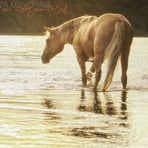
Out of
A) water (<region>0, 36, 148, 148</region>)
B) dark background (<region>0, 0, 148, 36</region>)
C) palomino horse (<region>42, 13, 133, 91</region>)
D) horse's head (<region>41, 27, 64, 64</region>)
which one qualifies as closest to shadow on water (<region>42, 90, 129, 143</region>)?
water (<region>0, 36, 148, 148</region>)

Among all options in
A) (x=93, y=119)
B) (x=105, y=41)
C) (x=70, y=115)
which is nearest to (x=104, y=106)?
(x=70, y=115)

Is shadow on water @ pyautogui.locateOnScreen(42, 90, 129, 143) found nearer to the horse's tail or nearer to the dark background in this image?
the horse's tail

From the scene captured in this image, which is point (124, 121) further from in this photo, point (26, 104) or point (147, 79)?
point (147, 79)

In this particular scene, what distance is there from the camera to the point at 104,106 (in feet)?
38.1

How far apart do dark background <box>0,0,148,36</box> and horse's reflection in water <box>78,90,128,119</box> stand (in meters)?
84.7

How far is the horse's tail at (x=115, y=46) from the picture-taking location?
14.2 m

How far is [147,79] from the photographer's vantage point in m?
18.4

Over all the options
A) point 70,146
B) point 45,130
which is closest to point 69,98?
point 45,130

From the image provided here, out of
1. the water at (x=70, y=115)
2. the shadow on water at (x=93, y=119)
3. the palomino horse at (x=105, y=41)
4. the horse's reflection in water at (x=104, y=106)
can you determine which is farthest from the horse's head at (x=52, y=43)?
the shadow on water at (x=93, y=119)

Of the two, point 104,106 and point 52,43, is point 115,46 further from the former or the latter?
point 52,43

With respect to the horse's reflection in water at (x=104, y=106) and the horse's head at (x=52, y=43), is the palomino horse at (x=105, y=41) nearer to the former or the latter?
the horse's reflection in water at (x=104, y=106)

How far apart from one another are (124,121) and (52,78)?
9082mm

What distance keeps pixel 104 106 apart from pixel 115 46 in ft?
10.1

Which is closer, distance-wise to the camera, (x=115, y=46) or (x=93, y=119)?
(x=93, y=119)
